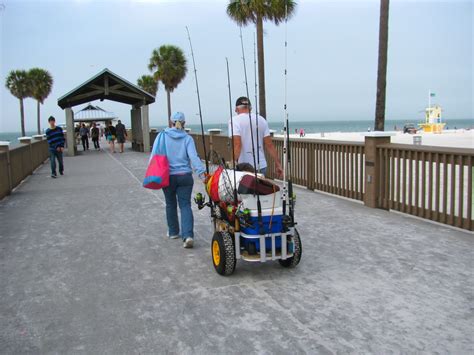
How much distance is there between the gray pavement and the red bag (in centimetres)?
81

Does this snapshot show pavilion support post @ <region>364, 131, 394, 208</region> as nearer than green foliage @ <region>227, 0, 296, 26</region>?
Yes

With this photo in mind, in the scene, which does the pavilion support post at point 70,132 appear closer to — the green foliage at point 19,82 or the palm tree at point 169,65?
the palm tree at point 169,65

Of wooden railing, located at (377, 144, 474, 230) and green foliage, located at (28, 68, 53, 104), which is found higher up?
green foliage, located at (28, 68, 53, 104)

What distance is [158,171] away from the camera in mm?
5402

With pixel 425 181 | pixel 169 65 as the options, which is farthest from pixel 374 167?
pixel 169 65

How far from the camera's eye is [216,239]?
466 centimetres

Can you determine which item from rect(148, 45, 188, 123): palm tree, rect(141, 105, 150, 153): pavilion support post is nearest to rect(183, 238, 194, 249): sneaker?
rect(141, 105, 150, 153): pavilion support post

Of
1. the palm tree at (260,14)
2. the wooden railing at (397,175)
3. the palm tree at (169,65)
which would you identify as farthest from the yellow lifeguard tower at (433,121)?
the wooden railing at (397,175)

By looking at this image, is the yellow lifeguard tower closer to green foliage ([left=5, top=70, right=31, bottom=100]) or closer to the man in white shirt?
green foliage ([left=5, top=70, right=31, bottom=100])

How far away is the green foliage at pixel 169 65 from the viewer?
4203cm

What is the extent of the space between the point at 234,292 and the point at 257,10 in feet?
53.5

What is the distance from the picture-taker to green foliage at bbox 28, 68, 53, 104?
167 ft

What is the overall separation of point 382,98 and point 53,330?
1030 centimetres

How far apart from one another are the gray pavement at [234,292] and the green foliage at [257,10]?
13.4 metres
